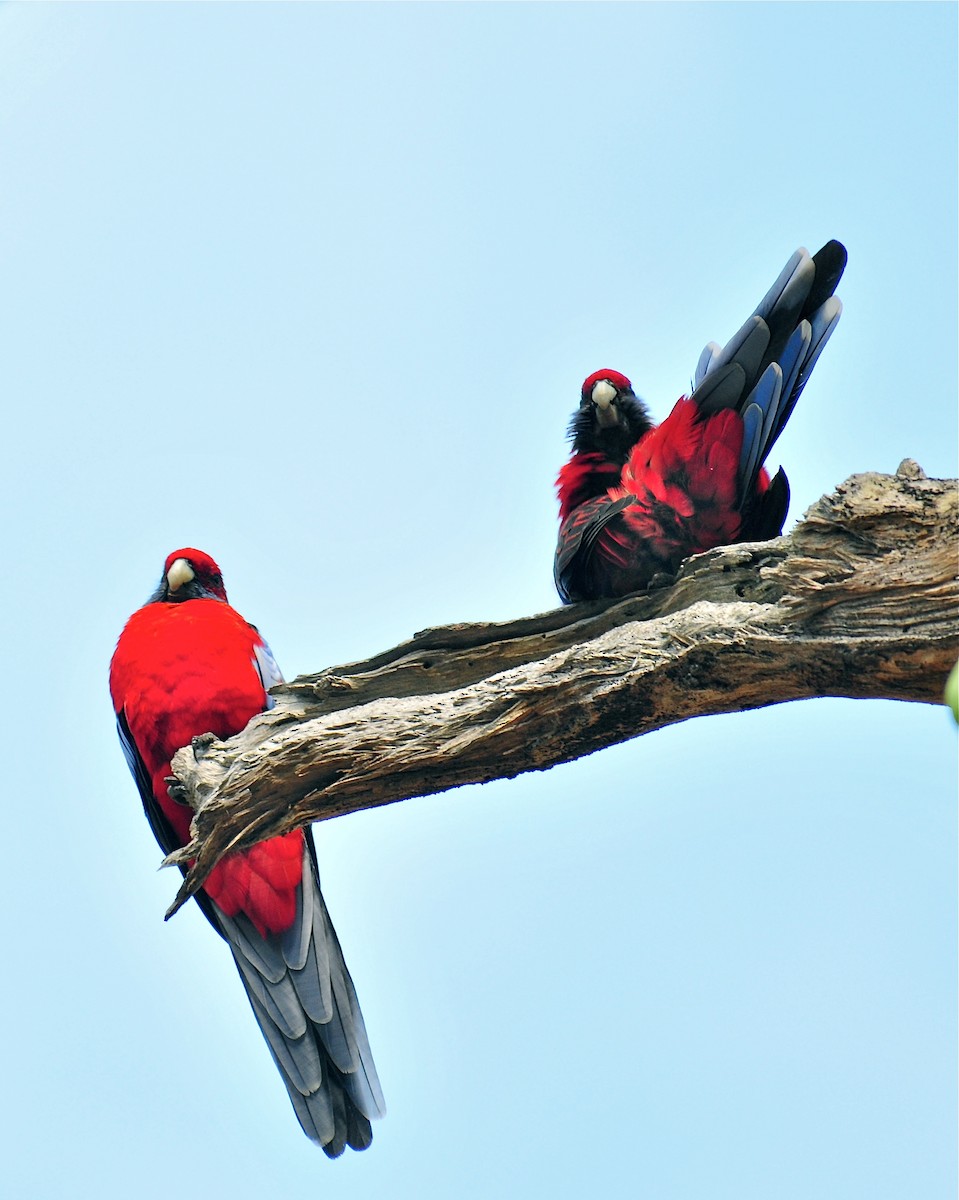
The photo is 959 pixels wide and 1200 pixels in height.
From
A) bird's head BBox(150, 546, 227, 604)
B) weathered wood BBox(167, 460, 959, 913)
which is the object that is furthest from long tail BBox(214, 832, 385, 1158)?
bird's head BBox(150, 546, 227, 604)

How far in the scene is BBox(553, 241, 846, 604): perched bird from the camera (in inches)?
152

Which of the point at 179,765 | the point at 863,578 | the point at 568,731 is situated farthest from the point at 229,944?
the point at 863,578

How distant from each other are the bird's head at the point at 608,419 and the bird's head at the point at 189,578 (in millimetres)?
1802

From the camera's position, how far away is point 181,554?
540 cm

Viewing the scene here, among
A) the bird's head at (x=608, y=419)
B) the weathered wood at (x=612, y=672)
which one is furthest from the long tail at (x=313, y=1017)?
the bird's head at (x=608, y=419)

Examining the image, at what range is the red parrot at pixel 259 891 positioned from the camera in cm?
446

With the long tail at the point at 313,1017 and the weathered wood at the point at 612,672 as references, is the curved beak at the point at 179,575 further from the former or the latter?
the weathered wood at the point at 612,672

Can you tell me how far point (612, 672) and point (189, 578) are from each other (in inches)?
101

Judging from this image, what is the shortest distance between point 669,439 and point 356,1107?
262 centimetres

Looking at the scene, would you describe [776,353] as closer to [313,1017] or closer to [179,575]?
[179,575]

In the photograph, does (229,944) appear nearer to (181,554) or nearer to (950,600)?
(181,554)

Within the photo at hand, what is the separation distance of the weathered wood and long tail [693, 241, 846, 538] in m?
0.62

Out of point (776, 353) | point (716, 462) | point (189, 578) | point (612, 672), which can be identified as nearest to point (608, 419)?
point (716, 462)

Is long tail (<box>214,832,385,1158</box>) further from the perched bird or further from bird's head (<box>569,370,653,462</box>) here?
bird's head (<box>569,370,653,462</box>)
